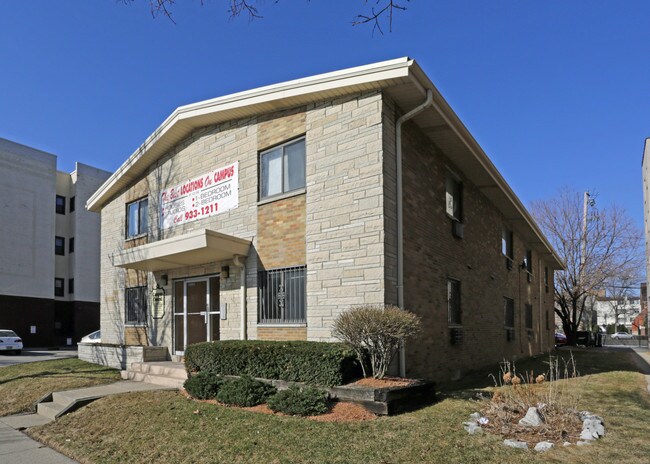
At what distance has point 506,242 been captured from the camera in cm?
1908

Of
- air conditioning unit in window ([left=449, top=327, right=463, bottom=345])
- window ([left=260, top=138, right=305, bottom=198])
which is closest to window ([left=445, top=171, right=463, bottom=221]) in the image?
air conditioning unit in window ([left=449, top=327, right=463, bottom=345])

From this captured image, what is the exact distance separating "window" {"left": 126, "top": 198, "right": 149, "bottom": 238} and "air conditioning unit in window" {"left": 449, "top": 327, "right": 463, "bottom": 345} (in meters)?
9.46

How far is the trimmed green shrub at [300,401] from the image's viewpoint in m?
7.39

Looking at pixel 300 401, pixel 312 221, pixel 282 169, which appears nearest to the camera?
pixel 300 401

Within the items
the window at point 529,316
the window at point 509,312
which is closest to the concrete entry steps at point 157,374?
the window at point 509,312

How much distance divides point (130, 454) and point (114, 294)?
11.6 m

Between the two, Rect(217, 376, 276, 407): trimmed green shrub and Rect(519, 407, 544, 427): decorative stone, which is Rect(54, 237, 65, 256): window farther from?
Rect(519, 407, 544, 427): decorative stone

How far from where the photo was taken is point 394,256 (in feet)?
31.6

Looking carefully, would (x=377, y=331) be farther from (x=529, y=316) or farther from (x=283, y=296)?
(x=529, y=316)

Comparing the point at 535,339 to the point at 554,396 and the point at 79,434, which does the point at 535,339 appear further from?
the point at 79,434

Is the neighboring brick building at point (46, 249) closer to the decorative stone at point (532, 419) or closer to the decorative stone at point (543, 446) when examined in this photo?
the decorative stone at point (532, 419)

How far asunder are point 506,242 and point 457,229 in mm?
6930

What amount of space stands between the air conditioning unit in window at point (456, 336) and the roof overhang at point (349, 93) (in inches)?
165

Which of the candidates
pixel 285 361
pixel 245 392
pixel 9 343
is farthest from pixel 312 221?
pixel 9 343
